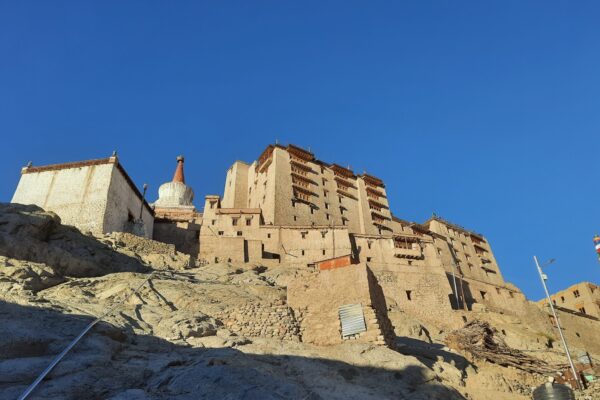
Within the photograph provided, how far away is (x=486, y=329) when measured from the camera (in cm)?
2622

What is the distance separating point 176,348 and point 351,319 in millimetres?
6124

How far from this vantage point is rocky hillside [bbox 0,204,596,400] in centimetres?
1042

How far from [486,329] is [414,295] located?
14.3 m

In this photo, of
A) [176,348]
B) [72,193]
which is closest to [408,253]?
[72,193]

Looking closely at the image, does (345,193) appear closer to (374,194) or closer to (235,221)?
(374,194)

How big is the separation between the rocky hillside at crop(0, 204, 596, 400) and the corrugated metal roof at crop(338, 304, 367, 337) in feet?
3.45

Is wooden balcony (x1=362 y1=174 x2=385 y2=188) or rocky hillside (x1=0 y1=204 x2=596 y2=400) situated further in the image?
wooden balcony (x1=362 y1=174 x2=385 y2=188)

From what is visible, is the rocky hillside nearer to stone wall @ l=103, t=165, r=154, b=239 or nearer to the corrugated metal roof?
the corrugated metal roof

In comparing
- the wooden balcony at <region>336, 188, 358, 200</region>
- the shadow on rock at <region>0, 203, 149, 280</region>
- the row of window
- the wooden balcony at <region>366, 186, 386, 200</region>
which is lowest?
the shadow on rock at <region>0, 203, 149, 280</region>

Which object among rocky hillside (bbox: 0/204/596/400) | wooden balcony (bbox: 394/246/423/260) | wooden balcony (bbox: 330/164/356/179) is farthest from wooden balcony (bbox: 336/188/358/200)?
rocky hillside (bbox: 0/204/596/400)

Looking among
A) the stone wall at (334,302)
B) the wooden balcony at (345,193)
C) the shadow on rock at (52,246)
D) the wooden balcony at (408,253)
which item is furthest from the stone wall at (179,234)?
the stone wall at (334,302)

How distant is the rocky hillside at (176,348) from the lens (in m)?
10.4

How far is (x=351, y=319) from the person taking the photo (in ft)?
54.7

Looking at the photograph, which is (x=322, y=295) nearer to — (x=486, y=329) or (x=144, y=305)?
(x=144, y=305)
